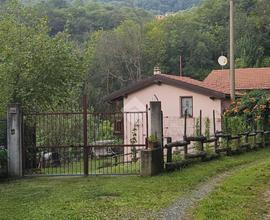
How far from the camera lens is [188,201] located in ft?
34.9

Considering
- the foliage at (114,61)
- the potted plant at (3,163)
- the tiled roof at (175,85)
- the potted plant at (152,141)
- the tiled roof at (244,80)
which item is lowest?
the potted plant at (3,163)

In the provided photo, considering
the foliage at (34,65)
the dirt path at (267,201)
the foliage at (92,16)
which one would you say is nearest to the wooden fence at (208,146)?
the dirt path at (267,201)

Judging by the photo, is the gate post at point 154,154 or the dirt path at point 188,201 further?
the gate post at point 154,154

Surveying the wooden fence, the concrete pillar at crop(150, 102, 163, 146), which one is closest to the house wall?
the wooden fence

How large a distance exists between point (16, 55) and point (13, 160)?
818 centimetres

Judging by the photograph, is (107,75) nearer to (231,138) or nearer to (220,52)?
(220,52)

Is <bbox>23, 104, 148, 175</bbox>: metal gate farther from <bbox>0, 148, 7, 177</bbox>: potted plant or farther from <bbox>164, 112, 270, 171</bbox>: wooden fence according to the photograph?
<bbox>164, 112, 270, 171</bbox>: wooden fence

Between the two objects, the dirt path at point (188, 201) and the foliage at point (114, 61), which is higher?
the foliage at point (114, 61)

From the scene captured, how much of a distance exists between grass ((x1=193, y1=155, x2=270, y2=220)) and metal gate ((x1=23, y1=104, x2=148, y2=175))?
3169 mm

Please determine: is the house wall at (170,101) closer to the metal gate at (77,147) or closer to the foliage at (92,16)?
the metal gate at (77,147)

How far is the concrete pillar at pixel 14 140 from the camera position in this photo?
15.2m

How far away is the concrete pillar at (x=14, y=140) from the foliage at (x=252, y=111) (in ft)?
46.2

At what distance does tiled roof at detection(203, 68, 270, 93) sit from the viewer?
3907cm

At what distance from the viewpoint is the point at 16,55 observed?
22219 mm
